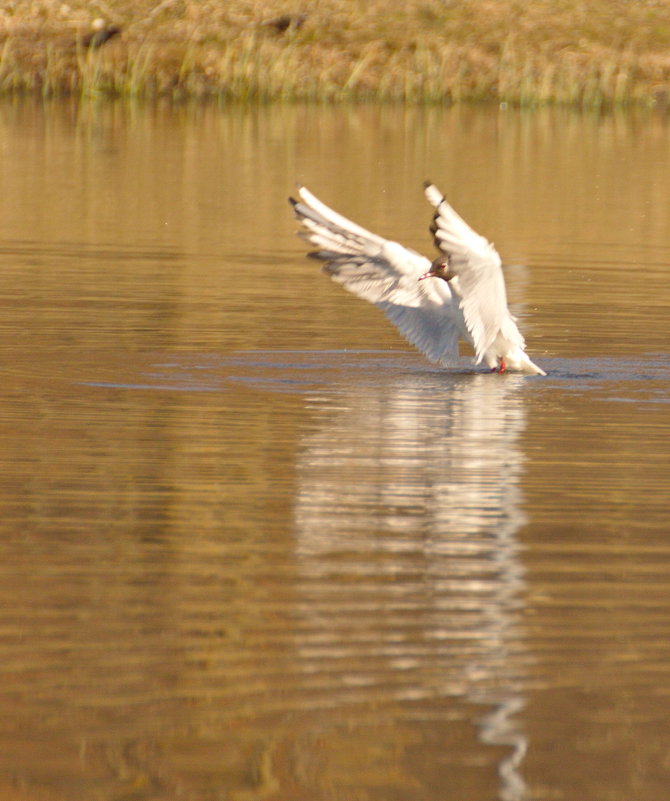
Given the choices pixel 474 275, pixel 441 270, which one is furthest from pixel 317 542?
pixel 441 270

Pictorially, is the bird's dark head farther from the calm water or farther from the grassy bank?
the grassy bank

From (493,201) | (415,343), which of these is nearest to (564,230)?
(493,201)

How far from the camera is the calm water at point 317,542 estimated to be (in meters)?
4.43

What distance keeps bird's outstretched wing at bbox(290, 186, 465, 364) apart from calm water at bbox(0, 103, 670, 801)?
0.24 m

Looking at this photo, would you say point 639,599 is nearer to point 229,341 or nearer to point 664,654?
point 664,654

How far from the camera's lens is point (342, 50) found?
41.9m

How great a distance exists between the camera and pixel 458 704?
15.6 ft

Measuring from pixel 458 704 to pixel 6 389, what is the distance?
5497mm

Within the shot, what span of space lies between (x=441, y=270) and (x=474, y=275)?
966 mm

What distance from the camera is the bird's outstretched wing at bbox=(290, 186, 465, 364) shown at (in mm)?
11484

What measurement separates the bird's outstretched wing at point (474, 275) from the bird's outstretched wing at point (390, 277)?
0.54m

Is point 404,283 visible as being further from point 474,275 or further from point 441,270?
point 474,275

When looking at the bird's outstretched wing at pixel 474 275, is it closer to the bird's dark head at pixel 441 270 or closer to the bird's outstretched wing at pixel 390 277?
the bird's dark head at pixel 441 270

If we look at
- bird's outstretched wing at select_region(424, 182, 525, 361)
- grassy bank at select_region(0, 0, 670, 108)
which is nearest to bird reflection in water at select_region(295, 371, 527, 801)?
bird's outstretched wing at select_region(424, 182, 525, 361)
